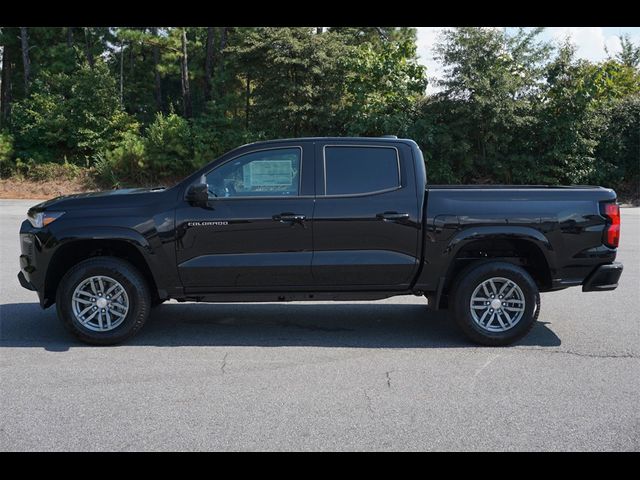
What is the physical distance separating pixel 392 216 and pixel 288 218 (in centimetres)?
96

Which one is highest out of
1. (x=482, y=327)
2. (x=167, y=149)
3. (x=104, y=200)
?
(x=167, y=149)

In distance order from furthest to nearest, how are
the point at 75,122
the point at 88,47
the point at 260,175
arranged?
1. the point at 88,47
2. the point at 75,122
3. the point at 260,175

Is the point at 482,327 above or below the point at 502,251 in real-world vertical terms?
below

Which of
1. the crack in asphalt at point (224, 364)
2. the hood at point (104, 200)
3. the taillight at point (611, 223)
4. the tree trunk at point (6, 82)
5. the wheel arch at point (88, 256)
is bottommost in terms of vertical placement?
the crack in asphalt at point (224, 364)

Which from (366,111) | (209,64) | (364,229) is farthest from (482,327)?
(209,64)

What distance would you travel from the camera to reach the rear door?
5969mm

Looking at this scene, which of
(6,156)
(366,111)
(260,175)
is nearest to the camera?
(260,175)

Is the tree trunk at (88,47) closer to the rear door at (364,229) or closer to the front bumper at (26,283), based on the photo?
the front bumper at (26,283)

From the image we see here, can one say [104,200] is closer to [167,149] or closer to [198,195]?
[198,195]

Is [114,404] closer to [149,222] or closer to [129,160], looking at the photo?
[149,222]

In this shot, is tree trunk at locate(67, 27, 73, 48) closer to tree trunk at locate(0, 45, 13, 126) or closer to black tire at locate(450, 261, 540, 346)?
tree trunk at locate(0, 45, 13, 126)

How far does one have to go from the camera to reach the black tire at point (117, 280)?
5.91 meters

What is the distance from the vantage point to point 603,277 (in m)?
6.04

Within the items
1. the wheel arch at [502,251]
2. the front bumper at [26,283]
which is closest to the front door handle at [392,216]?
the wheel arch at [502,251]
